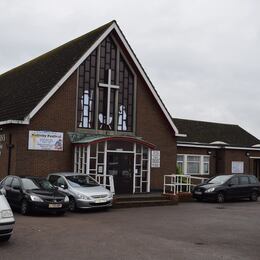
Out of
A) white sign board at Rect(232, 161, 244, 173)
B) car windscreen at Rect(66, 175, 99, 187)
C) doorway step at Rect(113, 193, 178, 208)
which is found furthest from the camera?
white sign board at Rect(232, 161, 244, 173)

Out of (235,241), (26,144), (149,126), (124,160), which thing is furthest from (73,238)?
(149,126)

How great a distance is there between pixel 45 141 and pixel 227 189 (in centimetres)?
945

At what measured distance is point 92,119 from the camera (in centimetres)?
2425

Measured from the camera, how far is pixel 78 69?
2370 centimetres

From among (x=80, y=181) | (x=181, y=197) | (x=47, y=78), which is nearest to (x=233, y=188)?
(x=181, y=197)

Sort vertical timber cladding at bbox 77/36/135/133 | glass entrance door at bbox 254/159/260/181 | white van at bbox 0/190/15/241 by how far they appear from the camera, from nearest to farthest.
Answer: white van at bbox 0/190/15/241, vertical timber cladding at bbox 77/36/135/133, glass entrance door at bbox 254/159/260/181

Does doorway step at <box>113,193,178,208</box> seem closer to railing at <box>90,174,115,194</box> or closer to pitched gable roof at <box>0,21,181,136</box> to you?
railing at <box>90,174,115,194</box>

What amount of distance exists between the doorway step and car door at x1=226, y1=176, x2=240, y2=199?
3.42m

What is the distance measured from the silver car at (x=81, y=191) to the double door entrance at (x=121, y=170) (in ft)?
13.4

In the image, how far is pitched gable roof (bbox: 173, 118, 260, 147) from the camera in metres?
35.9

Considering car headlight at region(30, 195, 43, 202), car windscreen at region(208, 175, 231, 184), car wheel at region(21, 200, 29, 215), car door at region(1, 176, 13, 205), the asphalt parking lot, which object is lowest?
the asphalt parking lot

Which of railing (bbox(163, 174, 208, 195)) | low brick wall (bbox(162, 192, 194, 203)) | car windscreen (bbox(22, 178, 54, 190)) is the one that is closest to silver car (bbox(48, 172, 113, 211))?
car windscreen (bbox(22, 178, 54, 190))

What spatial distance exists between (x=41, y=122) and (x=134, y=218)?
847 centimetres

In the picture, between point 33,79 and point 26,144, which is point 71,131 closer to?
point 26,144
